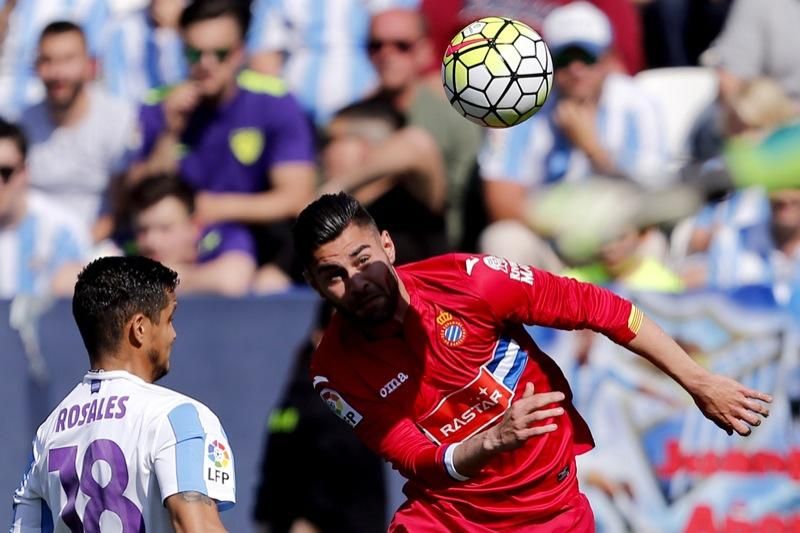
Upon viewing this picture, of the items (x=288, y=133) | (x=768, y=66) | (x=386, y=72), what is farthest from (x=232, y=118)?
(x=768, y=66)

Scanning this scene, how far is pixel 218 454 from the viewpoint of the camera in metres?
4.37

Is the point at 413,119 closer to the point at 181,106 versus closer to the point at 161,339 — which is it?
the point at 181,106

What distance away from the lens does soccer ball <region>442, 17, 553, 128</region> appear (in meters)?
5.99

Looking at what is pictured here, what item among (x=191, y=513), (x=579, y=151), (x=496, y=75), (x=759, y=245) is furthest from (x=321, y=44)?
(x=191, y=513)

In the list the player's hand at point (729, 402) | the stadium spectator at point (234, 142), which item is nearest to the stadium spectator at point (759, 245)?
the stadium spectator at point (234, 142)

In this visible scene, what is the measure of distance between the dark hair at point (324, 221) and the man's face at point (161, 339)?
1.00m

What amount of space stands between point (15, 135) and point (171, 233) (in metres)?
1.29

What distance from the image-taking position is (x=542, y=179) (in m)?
8.45

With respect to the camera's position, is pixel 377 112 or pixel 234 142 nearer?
pixel 377 112

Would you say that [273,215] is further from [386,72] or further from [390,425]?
[390,425]

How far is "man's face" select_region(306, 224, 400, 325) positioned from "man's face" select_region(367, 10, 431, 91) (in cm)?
316

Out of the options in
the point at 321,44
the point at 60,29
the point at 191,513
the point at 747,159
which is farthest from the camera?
the point at 60,29

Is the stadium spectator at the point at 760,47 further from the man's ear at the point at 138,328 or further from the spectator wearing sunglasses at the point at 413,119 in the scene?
the man's ear at the point at 138,328

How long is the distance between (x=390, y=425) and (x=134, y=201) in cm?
369
